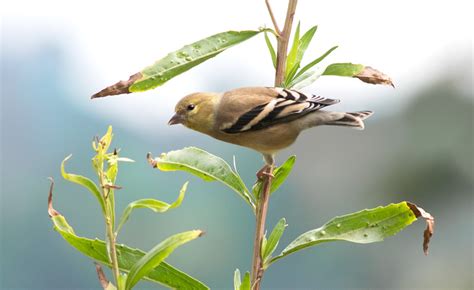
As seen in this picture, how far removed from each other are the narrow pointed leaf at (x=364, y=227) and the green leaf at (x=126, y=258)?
223 mm

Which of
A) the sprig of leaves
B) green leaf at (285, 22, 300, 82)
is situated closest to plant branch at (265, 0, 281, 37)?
green leaf at (285, 22, 300, 82)

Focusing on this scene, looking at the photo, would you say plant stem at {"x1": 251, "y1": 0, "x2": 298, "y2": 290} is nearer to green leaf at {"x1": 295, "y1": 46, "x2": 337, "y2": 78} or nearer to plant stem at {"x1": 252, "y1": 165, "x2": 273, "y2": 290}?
plant stem at {"x1": 252, "y1": 165, "x2": 273, "y2": 290}

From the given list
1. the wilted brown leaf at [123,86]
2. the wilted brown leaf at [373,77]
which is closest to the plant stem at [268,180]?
the wilted brown leaf at [373,77]

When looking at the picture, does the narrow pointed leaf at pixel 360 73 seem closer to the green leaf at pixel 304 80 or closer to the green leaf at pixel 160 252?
the green leaf at pixel 304 80

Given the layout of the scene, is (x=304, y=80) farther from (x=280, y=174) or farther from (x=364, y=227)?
(x=364, y=227)

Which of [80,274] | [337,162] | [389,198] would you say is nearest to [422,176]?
[389,198]

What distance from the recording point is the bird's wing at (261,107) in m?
2.43

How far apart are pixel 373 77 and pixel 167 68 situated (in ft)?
1.66

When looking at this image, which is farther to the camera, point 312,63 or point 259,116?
point 259,116

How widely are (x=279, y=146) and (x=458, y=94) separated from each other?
24.1 meters

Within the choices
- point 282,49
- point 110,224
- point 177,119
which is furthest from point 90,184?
point 177,119

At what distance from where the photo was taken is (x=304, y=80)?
5.69ft

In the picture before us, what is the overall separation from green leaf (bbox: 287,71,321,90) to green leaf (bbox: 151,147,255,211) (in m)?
0.24

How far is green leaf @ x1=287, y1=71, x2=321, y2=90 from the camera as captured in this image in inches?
67.6
